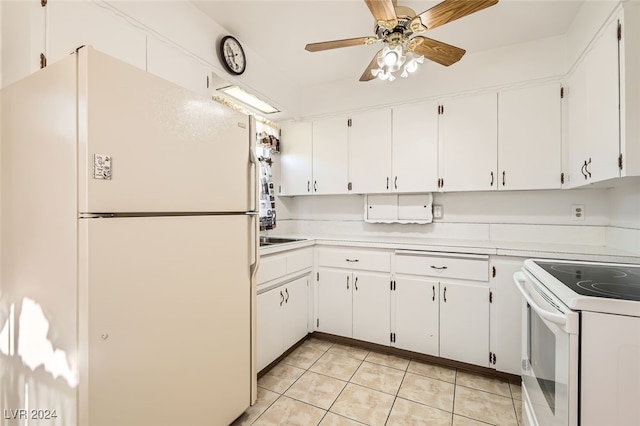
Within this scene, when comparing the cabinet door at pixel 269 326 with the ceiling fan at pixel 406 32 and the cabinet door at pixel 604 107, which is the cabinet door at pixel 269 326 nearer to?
the ceiling fan at pixel 406 32

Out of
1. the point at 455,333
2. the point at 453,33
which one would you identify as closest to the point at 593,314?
the point at 455,333

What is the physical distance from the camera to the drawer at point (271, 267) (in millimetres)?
2004

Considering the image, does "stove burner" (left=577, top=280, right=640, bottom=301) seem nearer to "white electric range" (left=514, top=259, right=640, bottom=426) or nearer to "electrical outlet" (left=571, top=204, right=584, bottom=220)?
"white electric range" (left=514, top=259, right=640, bottom=426)

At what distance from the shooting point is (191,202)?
4.11 feet

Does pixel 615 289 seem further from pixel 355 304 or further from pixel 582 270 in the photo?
pixel 355 304

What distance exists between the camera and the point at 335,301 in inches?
102

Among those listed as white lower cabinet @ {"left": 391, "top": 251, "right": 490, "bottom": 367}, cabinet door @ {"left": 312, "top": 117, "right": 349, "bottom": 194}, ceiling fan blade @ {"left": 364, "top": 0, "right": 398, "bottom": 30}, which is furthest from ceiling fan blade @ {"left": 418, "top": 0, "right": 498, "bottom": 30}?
white lower cabinet @ {"left": 391, "top": 251, "right": 490, "bottom": 367}

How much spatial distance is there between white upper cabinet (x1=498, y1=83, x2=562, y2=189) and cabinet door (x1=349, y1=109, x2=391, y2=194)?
0.90 metres

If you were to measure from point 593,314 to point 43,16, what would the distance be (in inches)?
93.2

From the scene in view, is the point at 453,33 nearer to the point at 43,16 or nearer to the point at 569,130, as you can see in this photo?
the point at 569,130

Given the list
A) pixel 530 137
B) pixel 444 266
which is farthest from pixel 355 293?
pixel 530 137

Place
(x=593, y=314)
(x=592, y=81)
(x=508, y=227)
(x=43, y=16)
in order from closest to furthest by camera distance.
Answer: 1. (x=593, y=314)
2. (x=43, y=16)
3. (x=592, y=81)
4. (x=508, y=227)

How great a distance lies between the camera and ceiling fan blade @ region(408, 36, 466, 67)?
171 cm

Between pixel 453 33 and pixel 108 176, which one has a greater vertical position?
pixel 453 33
